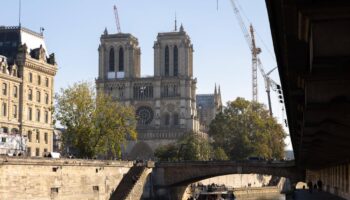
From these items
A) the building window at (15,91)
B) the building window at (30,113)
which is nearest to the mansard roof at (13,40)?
the building window at (15,91)

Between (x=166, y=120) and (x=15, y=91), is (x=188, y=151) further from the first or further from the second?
(x=15, y=91)

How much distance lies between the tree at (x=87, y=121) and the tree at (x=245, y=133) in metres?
50.5

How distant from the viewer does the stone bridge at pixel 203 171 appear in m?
85.3

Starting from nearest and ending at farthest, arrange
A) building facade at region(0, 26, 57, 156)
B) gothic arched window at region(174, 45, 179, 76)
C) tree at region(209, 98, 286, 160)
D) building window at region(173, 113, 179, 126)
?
building facade at region(0, 26, 57, 156)
tree at region(209, 98, 286, 160)
building window at region(173, 113, 179, 126)
gothic arched window at region(174, 45, 179, 76)

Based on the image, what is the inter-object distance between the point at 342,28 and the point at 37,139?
90131 millimetres

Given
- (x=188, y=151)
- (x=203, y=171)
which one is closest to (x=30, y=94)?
(x=203, y=171)

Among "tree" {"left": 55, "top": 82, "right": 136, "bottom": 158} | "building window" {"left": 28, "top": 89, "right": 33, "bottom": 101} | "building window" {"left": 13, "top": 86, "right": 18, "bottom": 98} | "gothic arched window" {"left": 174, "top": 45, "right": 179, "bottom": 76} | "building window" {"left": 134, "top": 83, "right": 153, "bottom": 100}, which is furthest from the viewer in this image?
"building window" {"left": 134, "top": 83, "right": 153, "bottom": 100}

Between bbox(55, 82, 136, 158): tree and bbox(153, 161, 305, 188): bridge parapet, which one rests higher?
bbox(55, 82, 136, 158): tree

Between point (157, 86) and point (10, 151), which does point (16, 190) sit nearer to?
point (10, 151)

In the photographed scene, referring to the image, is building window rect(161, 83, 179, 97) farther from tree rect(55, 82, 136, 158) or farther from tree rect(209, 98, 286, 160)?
tree rect(55, 82, 136, 158)

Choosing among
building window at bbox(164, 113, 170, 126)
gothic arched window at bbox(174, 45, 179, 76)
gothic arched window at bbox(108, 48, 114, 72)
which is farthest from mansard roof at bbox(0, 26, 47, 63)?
gothic arched window at bbox(108, 48, 114, 72)

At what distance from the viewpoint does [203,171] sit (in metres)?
86.3

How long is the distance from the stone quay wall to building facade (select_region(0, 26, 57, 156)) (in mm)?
19679

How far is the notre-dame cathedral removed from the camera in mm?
167625
